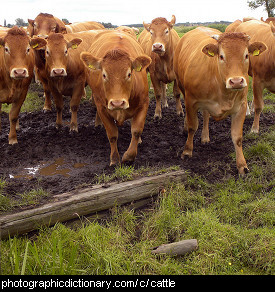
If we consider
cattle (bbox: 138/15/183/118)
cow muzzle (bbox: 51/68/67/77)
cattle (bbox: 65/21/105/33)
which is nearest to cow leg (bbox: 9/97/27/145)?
cow muzzle (bbox: 51/68/67/77)

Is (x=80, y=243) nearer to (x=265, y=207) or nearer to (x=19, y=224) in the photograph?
(x=19, y=224)

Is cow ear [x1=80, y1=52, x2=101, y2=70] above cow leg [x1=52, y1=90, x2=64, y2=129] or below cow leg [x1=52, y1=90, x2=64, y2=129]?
above

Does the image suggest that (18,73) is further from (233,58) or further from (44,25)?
(233,58)

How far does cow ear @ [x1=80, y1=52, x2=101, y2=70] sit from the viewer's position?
4.85 metres

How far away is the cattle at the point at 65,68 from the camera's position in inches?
260

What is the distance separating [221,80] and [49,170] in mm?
2908

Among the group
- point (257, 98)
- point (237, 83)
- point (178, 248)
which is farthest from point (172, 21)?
point (178, 248)

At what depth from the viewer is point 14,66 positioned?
235 inches

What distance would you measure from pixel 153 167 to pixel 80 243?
184 cm

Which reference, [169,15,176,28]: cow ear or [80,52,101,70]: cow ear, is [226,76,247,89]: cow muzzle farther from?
[169,15,176,28]: cow ear

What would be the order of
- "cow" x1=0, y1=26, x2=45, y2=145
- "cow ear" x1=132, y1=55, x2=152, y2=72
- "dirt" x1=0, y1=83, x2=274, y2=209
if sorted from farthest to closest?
1. "cow" x1=0, y1=26, x2=45, y2=145
2. "dirt" x1=0, y1=83, x2=274, y2=209
3. "cow ear" x1=132, y1=55, x2=152, y2=72

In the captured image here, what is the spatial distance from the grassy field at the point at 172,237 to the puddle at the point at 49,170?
0.73 metres

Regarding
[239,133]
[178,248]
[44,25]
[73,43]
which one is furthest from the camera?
[44,25]
